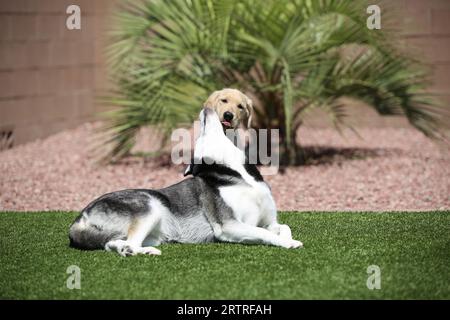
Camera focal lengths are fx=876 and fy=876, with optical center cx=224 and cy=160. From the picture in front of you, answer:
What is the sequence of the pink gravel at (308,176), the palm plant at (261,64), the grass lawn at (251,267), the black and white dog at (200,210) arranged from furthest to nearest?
the palm plant at (261,64) < the pink gravel at (308,176) < the black and white dog at (200,210) < the grass lawn at (251,267)

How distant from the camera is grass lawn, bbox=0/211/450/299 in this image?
202 inches

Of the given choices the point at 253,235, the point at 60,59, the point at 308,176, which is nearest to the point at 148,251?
the point at 253,235

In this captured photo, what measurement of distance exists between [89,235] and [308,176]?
4.25m

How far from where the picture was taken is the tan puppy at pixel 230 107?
6.35m

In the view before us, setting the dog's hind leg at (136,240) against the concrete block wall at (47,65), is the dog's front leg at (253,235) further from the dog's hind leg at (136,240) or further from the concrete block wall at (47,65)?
the concrete block wall at (47,65)

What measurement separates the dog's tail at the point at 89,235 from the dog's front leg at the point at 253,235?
0.79 m

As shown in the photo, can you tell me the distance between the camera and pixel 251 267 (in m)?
5.65

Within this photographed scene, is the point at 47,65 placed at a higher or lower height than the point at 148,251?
higher

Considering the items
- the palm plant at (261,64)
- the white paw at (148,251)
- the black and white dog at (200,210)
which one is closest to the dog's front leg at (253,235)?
the black and white dog at (200,210)

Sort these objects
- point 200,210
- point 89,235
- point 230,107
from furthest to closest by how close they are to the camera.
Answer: point 230,107 → point 200,210 → point 89,235

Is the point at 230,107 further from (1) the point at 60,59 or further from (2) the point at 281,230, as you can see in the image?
(1) the point at 60,59

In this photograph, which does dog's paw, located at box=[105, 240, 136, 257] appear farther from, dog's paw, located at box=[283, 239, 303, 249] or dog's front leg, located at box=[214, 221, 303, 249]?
dog's paw, located at box=[283, 239, 303, 249]

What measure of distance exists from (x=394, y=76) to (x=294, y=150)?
1454 mm

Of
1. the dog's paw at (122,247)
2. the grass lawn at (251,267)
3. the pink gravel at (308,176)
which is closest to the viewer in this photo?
the grass lawn at (251,267)
